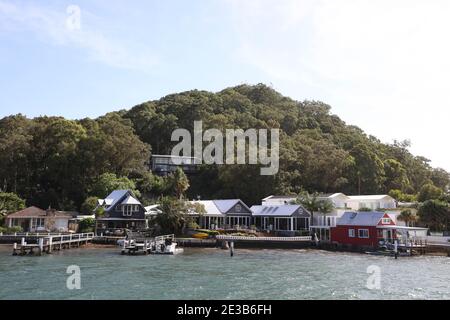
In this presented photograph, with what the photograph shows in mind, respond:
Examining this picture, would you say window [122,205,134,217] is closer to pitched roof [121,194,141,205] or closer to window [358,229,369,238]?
pitched roof [121,194,141,205]

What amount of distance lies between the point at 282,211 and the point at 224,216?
8406mm

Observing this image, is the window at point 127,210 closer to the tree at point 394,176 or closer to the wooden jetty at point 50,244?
the wooden jetty at point 50,244

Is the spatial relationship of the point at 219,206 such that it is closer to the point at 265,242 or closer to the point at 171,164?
the point at 265,242

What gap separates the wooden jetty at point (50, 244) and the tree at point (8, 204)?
1317 centimetres

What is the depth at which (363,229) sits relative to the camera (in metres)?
50.5

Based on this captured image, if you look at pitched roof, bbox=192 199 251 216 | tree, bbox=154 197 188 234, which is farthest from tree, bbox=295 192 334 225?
tree, bbox=154 197 188 234

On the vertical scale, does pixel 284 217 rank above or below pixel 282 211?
below

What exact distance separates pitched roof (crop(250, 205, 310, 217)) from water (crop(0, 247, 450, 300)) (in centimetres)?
1635

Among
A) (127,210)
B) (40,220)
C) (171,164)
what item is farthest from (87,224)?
(171,164)

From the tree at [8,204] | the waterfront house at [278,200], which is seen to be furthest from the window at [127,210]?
the waterfront house at [278,200]

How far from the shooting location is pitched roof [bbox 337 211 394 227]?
49688 millimetres

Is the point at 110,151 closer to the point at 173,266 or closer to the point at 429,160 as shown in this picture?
the point at 173,266

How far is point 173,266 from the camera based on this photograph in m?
34.2

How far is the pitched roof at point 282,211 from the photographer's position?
58.9 meters
